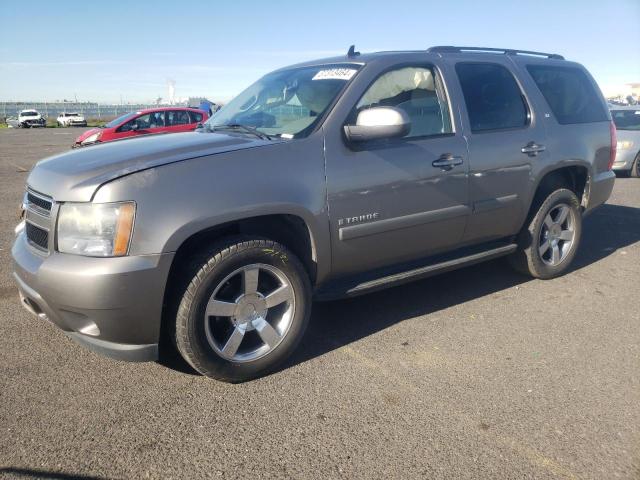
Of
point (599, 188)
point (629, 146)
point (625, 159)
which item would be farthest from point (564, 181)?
point (629, 146)

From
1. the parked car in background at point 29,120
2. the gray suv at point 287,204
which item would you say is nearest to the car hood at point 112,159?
the gray suv at point 287,204

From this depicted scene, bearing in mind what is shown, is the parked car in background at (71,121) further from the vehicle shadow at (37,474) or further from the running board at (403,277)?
the vehicle shadow at (37,474)

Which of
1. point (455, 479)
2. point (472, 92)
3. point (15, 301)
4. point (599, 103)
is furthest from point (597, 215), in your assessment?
point (15, 301)

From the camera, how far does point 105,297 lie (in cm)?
262

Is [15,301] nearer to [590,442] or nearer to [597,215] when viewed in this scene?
[590,442]

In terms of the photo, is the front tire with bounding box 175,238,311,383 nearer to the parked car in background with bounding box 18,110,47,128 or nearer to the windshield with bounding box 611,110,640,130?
the windshield with bounding box 611,110,640,130

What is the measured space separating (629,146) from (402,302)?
9720 millimetres

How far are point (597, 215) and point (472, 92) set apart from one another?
4530 mm

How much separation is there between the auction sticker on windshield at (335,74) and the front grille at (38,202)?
6.46 feet

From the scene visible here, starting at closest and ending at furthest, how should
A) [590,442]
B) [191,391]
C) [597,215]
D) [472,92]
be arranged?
1. [590,442]
2. [191,391]
3. [472,92]
4. [597,215]

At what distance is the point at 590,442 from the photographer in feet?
8.35

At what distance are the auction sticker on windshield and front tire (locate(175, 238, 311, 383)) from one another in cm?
131

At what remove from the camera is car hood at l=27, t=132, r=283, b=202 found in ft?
8.95

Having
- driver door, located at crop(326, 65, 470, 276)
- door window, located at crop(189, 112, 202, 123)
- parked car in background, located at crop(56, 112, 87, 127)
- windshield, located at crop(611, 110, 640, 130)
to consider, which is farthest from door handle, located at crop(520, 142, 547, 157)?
parked car in background, located at crop(56, 112, 87, 127)
